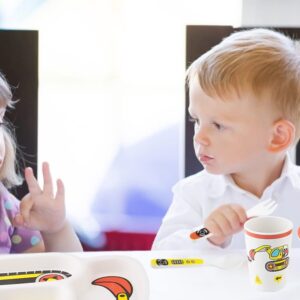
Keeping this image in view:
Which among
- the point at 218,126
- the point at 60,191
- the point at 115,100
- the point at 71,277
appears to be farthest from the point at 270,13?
the point at 71,277

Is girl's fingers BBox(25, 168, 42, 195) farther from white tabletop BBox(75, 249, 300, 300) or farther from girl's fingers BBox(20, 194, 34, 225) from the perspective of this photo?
white tabletop BBox(75, 249, 300, 300)

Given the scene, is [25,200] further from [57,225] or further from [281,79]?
[281,79]

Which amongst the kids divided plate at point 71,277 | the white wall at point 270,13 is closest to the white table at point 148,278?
the kids divided plate at point 71,277

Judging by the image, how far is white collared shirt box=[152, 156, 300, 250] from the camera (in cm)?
128

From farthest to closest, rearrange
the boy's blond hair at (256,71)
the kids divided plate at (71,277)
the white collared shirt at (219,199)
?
the white collared shirt at (219,199) < the boy's blond hair at (256,71) < the kids divided plate at (71,277)

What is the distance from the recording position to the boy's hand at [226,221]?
3.53ft

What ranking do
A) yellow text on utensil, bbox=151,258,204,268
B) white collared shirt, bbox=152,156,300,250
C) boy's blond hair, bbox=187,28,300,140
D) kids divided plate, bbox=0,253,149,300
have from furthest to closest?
1. white collared shirt, bbox=152,156,300,250
2. boy's blond hair, bbox=187,28,300,140
3. yellow text on utensil, bbox=151,258,204,268
4. kids divided plate, bbox=0,253,149,300

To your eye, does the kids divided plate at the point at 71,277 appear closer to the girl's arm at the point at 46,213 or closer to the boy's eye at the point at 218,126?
the girl's arm at the point at 46,213

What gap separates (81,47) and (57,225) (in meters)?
0.45

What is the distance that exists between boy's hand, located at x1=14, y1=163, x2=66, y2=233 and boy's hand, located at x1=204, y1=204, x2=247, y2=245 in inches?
15.0

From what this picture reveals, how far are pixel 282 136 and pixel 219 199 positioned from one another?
0.22 metres

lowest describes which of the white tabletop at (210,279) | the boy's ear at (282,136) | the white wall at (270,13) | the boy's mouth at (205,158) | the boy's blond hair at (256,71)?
the white tabletop at (210,279)

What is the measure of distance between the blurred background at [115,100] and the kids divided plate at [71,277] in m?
0.40

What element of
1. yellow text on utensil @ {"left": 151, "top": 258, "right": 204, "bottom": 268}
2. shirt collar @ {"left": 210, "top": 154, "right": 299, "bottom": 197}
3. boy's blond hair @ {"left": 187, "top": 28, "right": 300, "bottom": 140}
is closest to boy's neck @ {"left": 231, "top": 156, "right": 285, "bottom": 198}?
shirt collar @ {"left": 210, "top": 154, "right": 299, "bottom": 197}
